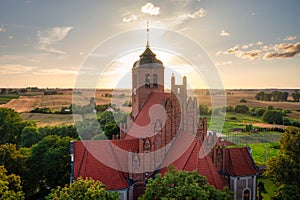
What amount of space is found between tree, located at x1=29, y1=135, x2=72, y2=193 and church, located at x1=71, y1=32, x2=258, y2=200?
10126 mm

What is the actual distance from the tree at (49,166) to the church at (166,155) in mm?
10126

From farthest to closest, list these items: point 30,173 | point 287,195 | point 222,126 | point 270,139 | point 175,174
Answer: point 222,126 < point 270,139 < point 30,173 < point 287,195 < point 175,174

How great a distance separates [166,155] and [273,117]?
42388 mm

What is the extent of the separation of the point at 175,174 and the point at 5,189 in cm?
1561

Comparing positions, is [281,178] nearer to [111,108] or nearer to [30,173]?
[30,173]

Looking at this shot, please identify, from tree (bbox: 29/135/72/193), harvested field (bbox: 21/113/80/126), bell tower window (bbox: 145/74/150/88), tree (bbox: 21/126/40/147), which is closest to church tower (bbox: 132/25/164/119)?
bell tower window (bbox: 145/74/150/88)

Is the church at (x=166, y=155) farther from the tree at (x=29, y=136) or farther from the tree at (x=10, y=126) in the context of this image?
the tree at (x=10, y=126)

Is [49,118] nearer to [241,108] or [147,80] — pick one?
[147,80]

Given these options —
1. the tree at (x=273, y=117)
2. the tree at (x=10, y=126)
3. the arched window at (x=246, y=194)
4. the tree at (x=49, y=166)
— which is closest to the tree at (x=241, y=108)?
the tree at (x=273, y=117)

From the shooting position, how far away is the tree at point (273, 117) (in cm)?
5222

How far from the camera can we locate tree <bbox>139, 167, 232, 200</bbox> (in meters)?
13.8

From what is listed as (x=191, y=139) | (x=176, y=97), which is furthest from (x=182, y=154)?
(x=176, y=97)

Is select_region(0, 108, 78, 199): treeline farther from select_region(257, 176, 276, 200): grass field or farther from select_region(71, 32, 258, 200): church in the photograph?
select_region(257, 176, 276, 200): grass field

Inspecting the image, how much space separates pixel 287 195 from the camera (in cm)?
1959
